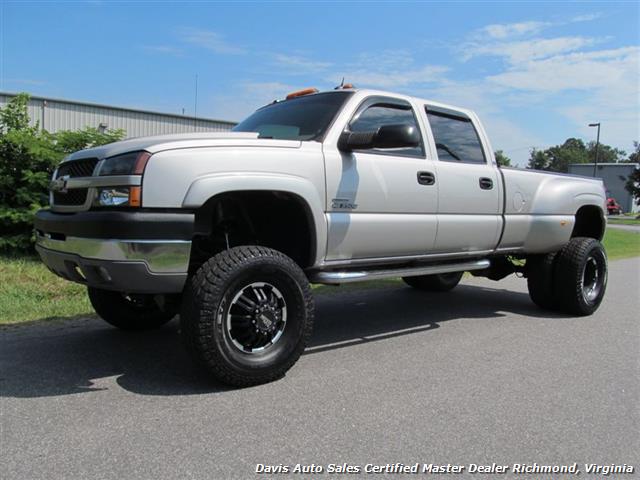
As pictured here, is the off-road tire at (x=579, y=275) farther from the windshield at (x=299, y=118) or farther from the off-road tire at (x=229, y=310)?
the off-road tire at (x=229, y=310)

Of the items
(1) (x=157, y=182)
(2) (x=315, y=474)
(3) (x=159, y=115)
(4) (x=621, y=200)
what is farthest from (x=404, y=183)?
(4) (x=621, y=200)

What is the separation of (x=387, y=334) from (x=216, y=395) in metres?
2.12

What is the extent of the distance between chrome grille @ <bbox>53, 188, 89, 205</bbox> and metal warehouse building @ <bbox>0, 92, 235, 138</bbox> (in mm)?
12168

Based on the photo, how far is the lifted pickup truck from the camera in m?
3.35

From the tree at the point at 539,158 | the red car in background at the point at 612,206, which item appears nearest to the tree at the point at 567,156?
the tree at the point at 539,158

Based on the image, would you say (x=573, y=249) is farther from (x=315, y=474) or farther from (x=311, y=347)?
(x=315, y=474)

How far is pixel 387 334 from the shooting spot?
17.0ft

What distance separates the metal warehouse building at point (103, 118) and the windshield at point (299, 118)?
1113 cm

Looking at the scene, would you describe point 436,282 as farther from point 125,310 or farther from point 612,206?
point 612,206

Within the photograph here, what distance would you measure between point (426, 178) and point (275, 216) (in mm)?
1381

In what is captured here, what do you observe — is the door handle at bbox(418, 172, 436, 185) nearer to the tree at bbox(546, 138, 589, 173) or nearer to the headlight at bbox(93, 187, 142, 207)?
the headlight at bbox(93, 187, 142, 207)

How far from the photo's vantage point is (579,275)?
618 centimetres

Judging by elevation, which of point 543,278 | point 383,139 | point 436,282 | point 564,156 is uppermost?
point 564,156

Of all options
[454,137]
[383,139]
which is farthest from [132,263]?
[454,137]
